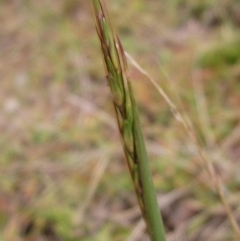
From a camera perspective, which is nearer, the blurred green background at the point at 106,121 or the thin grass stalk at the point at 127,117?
the thin grass stalk at the point at 127,117

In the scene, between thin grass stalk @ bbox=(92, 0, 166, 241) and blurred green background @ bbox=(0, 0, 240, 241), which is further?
blurred green background @ bbox=(0, 0, 240, 241)

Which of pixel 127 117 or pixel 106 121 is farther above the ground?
pixel 106 121

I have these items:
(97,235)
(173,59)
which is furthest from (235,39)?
(97,235)

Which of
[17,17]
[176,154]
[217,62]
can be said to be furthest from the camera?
[17,17]

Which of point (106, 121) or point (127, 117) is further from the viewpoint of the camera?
point (106, 121)

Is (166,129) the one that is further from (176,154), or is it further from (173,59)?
(173,59)
